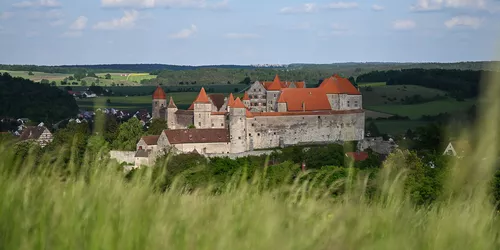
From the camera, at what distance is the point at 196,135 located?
4612 centimetres

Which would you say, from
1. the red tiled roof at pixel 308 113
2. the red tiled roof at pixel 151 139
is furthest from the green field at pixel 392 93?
the red tiled roof at pixel 151 139

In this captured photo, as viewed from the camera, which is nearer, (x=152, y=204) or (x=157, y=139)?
(x=152, y=204)

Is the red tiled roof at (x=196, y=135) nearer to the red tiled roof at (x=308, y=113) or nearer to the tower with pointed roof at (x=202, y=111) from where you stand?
the tower with pointed roof at (x=202, y=111)

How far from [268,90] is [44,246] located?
1958 inches

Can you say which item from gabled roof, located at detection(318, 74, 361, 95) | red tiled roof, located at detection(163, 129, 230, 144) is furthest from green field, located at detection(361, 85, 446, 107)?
red tiled roof, located at detection(163, 129, 230, 144)

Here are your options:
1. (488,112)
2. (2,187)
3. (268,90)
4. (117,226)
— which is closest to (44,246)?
(117,226)

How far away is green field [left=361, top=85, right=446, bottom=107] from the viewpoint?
8781cm

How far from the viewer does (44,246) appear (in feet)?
10.7

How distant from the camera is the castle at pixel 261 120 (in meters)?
46.0

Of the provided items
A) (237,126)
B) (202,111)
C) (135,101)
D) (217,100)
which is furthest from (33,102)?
(237,126)

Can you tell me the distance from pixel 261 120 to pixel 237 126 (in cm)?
260

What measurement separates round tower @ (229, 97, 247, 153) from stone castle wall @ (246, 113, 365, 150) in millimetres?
931

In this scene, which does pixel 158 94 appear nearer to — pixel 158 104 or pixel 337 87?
pixel 158 104

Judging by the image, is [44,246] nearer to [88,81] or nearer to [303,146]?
[303,146]
